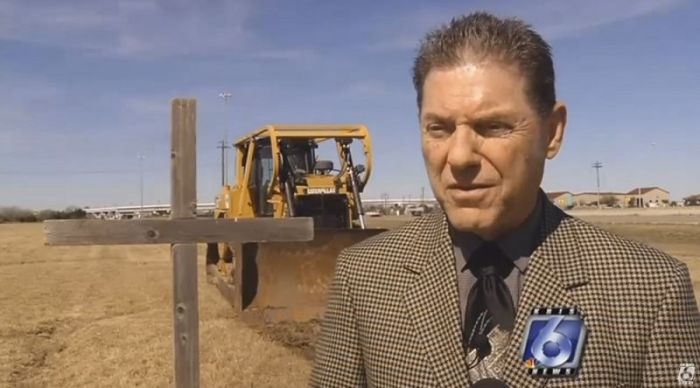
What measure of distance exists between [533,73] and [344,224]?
11555 mm

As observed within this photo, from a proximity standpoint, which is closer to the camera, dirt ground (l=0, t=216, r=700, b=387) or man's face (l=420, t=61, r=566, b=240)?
man's face (l=420, t=61, r=566, b=240)

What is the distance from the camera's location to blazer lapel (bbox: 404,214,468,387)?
142 cm

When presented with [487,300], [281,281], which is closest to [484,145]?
Answer: [487,300]

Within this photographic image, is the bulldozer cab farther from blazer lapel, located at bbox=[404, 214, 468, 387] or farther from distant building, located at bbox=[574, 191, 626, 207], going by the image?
distant building, located at bbox=[574, 191, 626, 207]

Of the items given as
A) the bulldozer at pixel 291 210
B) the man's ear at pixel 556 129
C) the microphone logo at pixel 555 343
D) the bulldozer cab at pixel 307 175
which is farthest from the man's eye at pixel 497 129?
the bulldozer cab at pixel 307 175

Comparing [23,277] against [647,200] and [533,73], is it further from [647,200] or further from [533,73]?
[647,200]

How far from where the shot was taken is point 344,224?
1295 centimetres

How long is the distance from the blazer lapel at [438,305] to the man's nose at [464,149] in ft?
0.75

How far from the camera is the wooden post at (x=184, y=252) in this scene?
4.38m

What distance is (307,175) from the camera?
43.0 feet

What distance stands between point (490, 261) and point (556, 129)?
0.27 m

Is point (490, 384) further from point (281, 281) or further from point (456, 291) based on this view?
point (281, 281)

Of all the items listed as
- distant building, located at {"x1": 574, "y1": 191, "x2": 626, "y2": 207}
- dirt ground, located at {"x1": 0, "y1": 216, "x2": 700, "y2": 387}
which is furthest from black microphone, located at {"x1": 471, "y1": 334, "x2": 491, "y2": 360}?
distant building, located at {"x1": 574, "y1": 191, "x2": 626, "y2": 207}

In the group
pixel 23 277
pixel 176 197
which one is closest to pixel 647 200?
pixel 23 277
